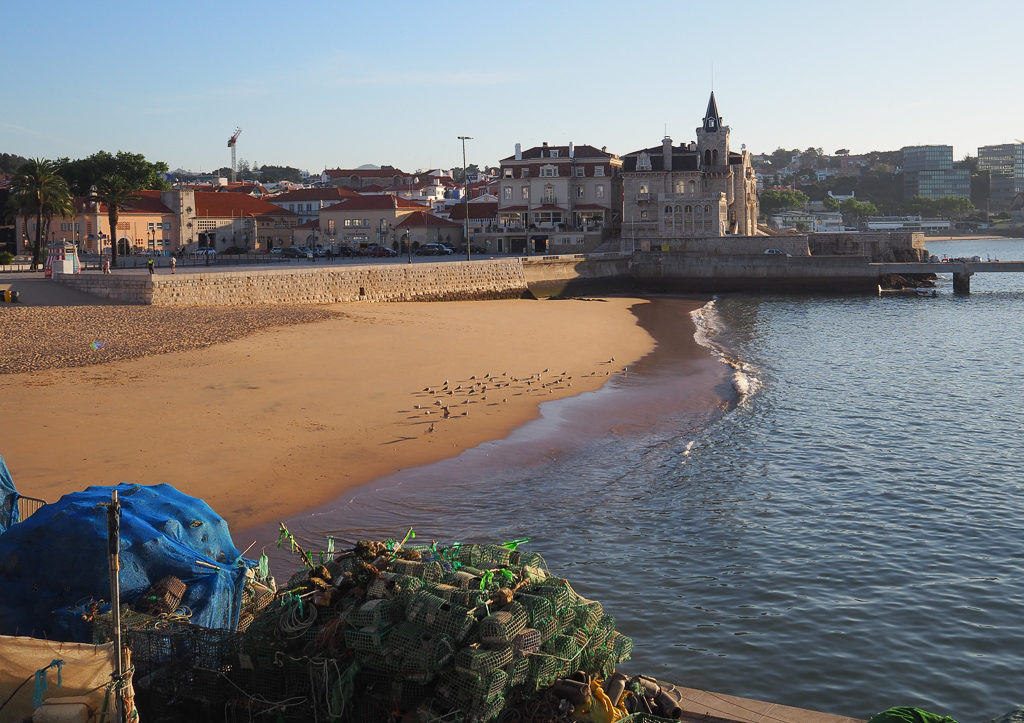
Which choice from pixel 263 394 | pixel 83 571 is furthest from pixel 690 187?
pixel 83 571

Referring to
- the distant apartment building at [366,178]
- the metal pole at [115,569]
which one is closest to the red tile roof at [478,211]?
the distant apartment building at [366,178]

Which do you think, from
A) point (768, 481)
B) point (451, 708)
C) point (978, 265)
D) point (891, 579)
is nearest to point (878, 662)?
point (891, 579)

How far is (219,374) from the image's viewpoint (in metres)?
23.3

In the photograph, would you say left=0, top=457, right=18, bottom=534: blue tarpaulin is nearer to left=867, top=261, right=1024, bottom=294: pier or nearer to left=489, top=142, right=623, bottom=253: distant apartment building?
left=867, top=261, right=1024, bottom=294: pier

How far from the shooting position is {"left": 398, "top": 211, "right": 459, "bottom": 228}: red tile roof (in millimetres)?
85000

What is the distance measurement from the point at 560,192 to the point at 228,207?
28.8m

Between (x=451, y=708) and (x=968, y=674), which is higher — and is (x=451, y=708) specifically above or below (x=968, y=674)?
above

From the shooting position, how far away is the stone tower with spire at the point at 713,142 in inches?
3364

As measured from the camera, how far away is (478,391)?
23766mm

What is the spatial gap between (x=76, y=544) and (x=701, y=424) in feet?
51.2

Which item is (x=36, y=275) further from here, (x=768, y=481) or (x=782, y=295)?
(x=782, y=295)

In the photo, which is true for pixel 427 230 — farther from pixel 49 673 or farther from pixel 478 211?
pixel 49 673

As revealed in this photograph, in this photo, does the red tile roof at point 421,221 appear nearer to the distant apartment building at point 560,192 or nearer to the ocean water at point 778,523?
the distant apartment building at point 560,192

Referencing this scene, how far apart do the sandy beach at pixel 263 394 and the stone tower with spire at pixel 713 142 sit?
171 ft
